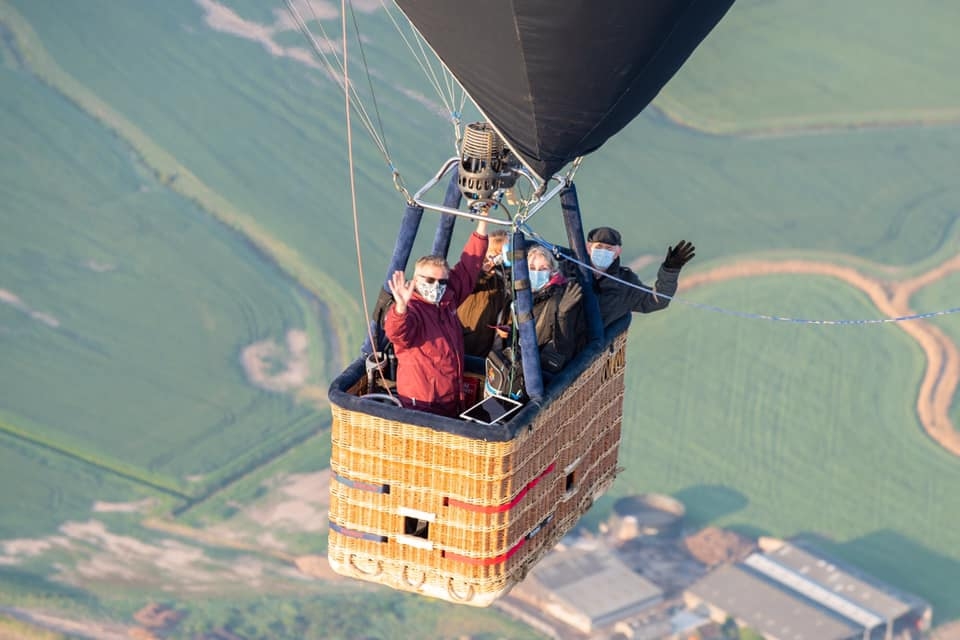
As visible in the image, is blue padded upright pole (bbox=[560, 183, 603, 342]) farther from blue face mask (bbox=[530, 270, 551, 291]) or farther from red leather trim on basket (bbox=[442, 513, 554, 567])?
red leather trim on basket (bbox=[442, 513, 554, 567])

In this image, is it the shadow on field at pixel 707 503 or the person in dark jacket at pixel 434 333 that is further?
the shadow on field at pixel 707 503

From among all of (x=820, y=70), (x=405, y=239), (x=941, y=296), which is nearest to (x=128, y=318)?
(x=941, y=296)

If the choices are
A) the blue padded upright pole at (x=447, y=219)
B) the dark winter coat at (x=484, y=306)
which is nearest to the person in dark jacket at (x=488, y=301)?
the dark winter coat at (x=484, y=306)

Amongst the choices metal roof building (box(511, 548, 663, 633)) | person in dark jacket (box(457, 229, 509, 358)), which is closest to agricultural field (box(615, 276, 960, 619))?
metal roof building (box(511, 548, 663, 633))

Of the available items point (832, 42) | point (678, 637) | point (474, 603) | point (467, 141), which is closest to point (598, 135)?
point (467, 141)

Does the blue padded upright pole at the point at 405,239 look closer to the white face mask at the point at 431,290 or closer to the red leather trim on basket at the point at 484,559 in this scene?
the white face mask at the point at 431,290
